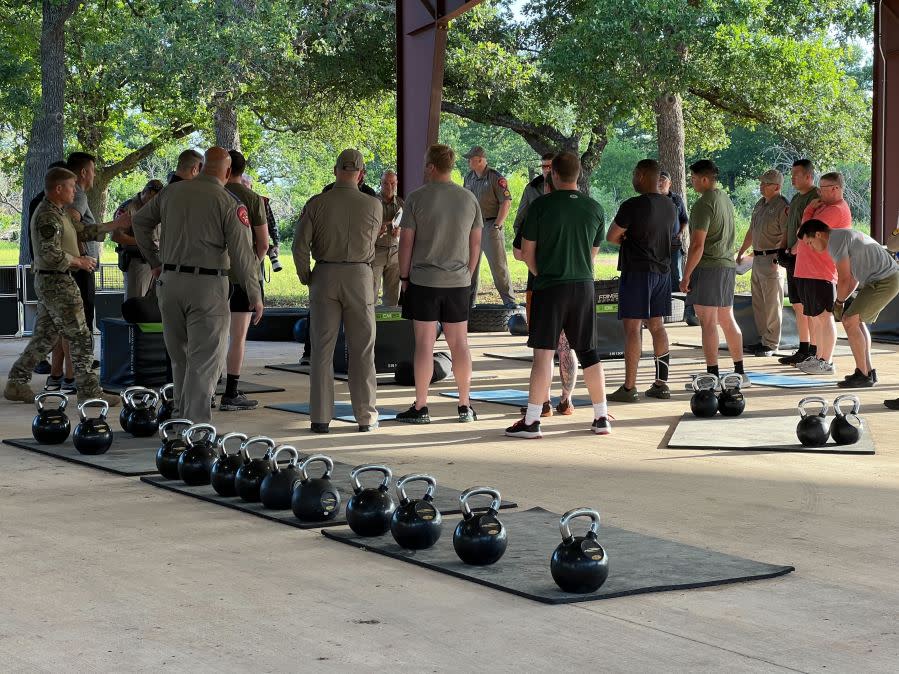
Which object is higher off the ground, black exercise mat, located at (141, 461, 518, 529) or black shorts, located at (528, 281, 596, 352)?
black shorts, located at (528, 281, 596, 352)

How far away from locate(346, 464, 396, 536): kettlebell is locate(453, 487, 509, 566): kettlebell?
21.0 inches

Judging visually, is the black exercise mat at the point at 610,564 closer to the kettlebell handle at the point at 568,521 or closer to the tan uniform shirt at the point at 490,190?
the kettlebell handle at the point at 568,521

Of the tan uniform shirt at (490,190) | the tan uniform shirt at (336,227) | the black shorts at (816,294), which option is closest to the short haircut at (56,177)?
the tan uniform shirt at (336,227)

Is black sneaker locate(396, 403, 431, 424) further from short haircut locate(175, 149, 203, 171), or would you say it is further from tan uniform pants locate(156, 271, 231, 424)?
short haircut locate(175, 149, 203, 171)

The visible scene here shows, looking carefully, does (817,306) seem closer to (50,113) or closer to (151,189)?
(151,189)

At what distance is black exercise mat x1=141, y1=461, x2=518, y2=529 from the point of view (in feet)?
19.9

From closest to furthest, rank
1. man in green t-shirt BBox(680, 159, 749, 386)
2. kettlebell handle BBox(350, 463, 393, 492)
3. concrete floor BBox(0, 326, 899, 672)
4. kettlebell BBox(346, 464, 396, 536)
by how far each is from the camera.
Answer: concrete floor BBox(0, 326, 899, 672)
kettlebell handle BBox(350, 463, 393, 492)
kettlebell BBox(346, 464, 396, 536)
man in green t-shirt BBox(680, 159, 749, 386)

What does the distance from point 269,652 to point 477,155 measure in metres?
11.9

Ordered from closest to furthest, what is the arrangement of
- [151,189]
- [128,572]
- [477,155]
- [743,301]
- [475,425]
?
[128,572] → [475,425] → [151,189] → [743,301] → [477,155]

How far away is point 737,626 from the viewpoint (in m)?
4.39

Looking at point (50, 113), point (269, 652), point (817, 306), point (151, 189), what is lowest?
point (269, 652)

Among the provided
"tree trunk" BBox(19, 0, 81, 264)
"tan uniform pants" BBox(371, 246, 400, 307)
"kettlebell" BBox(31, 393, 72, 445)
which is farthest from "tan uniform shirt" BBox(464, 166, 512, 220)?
"tree trunk" BBox(19, 0, 81, 264)

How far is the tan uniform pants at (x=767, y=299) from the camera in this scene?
530 inches

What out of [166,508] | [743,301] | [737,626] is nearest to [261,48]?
[743,301]
